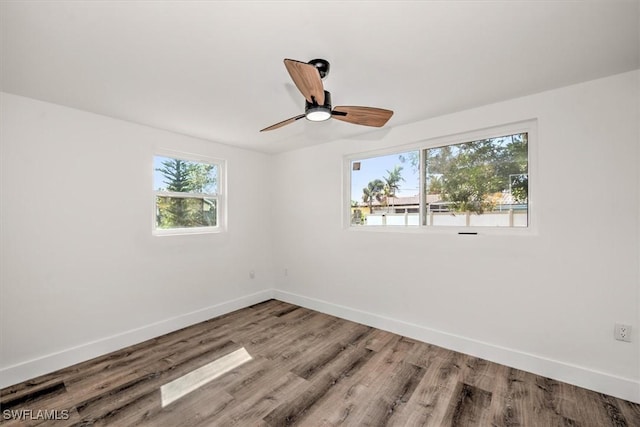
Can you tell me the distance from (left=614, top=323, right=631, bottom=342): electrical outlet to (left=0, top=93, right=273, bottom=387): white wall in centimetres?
392

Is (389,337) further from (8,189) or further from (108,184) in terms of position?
(8,189)

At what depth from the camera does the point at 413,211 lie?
307cm

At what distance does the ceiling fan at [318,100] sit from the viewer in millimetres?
1354

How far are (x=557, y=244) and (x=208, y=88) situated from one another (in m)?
3.04

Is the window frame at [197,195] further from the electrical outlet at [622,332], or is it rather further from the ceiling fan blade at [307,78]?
the electrical outlet at [622,332]

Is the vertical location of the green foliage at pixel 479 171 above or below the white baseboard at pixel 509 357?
above

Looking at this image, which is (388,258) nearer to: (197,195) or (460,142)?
(460,142)

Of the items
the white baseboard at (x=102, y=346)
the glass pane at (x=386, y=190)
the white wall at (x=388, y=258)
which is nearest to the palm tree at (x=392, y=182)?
the glass pane at (x=386, y=190)

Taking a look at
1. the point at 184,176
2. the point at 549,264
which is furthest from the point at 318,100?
the point at 184,176

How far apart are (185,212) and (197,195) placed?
262 mm

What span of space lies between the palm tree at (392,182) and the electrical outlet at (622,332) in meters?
2.08

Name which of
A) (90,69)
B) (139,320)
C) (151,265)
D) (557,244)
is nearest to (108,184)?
(151,265)

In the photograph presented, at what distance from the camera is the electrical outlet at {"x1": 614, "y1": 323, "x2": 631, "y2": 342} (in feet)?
6.43

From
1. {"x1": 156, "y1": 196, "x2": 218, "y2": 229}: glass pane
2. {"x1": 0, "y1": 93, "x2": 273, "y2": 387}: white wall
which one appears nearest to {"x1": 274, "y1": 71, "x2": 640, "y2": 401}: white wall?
{"x1": 156, "y1": 196, "x2": 218, "y2": 229}: glass pane
